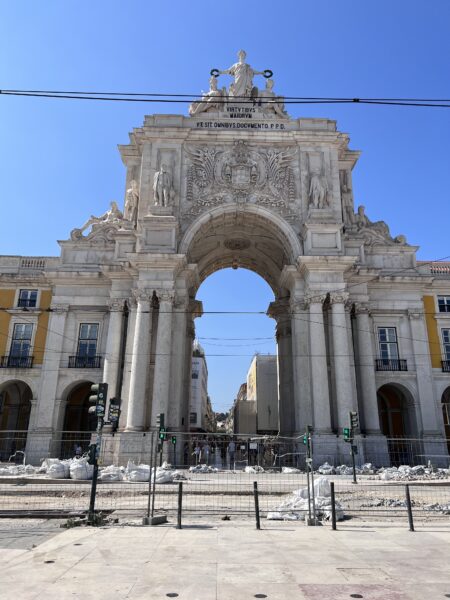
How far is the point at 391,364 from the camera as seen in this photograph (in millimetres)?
31766

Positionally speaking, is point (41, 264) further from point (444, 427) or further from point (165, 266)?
point (444, 427)

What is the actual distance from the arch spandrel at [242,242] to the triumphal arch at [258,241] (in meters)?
0.15

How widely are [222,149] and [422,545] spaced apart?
29346mm

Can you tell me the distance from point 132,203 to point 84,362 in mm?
11803

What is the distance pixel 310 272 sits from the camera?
2986 cm

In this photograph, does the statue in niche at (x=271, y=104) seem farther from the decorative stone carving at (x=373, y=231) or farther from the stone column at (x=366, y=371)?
the stone column at (x=366, y=371)

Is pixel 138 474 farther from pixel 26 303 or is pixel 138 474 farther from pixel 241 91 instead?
pixel 241 91

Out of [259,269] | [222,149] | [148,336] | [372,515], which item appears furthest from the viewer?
[259,269]

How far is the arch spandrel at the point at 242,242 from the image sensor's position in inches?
1241

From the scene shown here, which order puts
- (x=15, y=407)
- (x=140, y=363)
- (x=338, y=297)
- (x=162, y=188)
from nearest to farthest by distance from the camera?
(x=140, y=363) < (x=338, y=297) < (x=162, y=188) < (x=15, y=407)

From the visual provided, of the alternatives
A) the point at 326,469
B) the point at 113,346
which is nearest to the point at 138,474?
the point at 326,469

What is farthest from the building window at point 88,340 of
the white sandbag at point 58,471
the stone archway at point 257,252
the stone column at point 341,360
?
the stone column at point 341,360

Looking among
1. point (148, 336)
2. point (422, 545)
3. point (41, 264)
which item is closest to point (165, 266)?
point (148, 336)

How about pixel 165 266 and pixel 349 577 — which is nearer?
pixel 349 577
